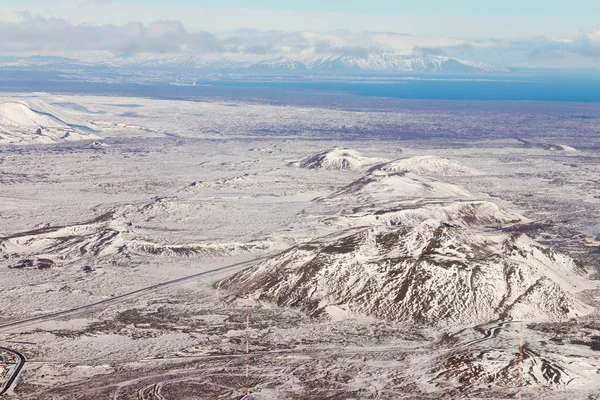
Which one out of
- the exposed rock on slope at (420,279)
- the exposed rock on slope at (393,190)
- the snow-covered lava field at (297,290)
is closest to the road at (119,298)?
the snow-covered lava field at (297,290)

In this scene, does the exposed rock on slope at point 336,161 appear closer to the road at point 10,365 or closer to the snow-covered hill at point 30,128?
the snow-covered hill at point 30,128

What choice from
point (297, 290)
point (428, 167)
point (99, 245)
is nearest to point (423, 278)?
point (297, 290)

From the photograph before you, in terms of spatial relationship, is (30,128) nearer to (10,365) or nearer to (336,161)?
(336,161)

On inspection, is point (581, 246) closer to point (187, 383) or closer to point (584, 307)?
point (584, 307)

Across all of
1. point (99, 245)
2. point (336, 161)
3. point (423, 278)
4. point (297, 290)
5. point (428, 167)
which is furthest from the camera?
point (336, 161)

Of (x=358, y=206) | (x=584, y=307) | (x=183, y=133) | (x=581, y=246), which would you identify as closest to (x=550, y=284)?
(x=584, y=307)
